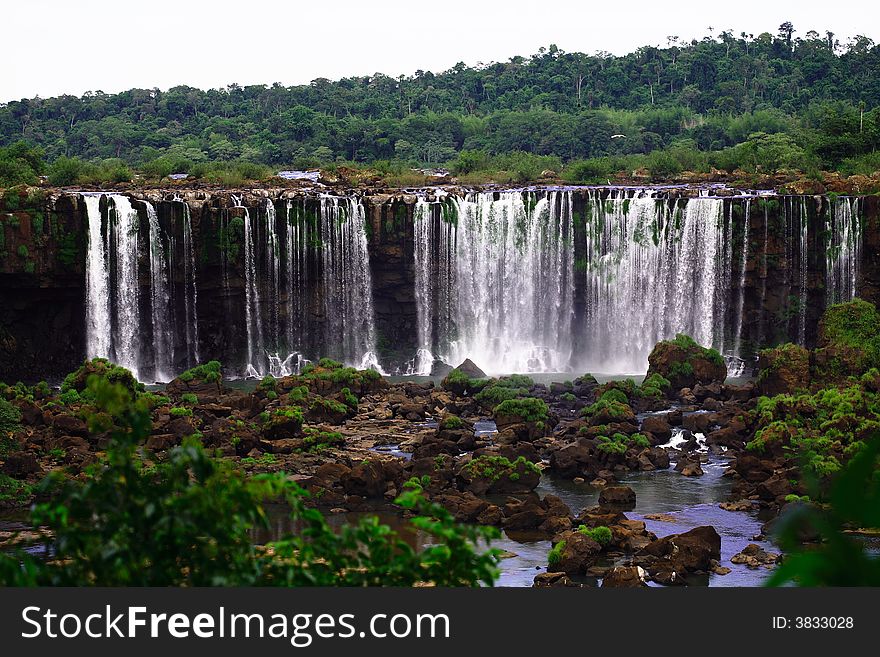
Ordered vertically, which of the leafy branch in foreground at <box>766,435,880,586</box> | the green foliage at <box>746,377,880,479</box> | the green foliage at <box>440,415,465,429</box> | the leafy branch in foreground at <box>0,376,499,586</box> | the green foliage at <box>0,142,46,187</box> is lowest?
the green foliage at <box>440,415,465,429</box>

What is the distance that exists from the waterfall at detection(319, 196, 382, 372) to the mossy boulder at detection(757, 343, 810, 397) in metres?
14.9

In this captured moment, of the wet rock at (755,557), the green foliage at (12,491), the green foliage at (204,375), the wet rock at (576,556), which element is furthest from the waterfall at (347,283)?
the wet rock at (755,557)

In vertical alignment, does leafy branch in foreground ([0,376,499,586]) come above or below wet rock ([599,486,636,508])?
above

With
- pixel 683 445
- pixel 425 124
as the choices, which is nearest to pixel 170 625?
pixel 683 445

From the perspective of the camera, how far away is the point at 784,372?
31750 millimetres

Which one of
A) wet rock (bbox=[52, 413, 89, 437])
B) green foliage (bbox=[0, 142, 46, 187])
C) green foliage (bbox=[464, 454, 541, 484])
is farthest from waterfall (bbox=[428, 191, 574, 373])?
green foliage (bbox=[464, 454, 541, 484])

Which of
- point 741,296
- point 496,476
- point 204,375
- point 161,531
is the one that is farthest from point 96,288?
point 161,531

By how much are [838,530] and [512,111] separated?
77.9 meters

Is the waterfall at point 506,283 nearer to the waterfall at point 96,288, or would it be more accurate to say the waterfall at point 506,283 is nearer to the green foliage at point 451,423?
the waterfall at point 96,288

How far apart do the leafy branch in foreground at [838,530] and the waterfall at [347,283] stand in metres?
39.4

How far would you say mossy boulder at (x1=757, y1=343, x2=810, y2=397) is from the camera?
31609mm

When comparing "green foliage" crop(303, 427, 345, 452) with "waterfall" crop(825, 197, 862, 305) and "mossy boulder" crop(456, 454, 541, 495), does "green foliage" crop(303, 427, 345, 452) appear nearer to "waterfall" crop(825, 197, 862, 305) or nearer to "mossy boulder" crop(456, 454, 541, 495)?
"mossy boulder" crop(456, 454, 541, 495)

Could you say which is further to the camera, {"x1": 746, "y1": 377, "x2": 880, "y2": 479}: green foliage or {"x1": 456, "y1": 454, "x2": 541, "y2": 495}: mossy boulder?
{"x1": 746, "y1": 377, "x2": 880, "y2": 479}: green foliage

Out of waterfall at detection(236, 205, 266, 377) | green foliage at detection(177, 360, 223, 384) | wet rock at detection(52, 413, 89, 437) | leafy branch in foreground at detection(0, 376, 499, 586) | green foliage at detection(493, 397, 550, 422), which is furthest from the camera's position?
waterfall at detection(236, 205, 266, 377)
